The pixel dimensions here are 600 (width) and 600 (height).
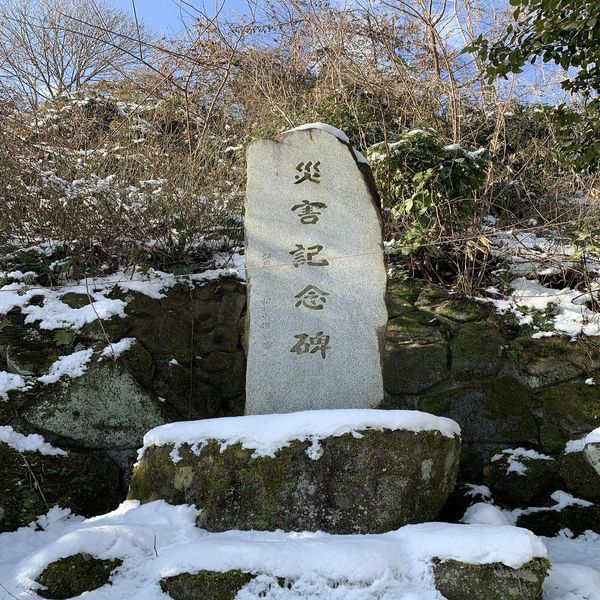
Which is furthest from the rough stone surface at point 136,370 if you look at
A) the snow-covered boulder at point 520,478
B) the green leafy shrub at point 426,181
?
the snow-covered boulder at point 520,478

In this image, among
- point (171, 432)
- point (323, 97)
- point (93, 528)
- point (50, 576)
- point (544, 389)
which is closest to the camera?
point (50, 576)

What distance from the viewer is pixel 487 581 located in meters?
2.29

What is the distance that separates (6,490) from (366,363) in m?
2.25

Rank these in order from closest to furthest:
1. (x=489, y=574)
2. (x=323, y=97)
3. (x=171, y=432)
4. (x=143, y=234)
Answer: (x=489, y=574), (x=171, y=432), (x=143, y=234), (x=323, y=97)

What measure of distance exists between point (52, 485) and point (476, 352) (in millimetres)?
3100

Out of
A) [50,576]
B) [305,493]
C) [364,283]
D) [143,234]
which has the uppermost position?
[143,234]

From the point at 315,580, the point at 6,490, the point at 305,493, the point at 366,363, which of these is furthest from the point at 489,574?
the point at 6,490

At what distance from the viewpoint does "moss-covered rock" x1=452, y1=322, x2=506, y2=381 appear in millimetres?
4492

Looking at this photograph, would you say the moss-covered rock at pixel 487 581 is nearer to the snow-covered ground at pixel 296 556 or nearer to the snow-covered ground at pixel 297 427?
the snow-covered ground at pixel 296 556

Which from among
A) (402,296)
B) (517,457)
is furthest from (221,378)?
(517,457)

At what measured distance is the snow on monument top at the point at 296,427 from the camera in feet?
9.45

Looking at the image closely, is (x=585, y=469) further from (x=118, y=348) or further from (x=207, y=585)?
(x=118, y=348)

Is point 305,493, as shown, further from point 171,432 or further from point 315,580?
point 171,432

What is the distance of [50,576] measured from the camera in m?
2.53
